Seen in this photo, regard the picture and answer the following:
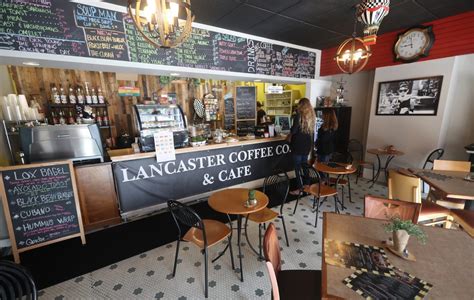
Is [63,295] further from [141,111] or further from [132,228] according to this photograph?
[141,111]

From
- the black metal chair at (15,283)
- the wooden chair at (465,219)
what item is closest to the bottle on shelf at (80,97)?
the black metal chair at (15,283)

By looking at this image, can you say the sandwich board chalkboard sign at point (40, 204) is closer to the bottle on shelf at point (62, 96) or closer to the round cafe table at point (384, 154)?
the bottle on shelf at point (62, 96)

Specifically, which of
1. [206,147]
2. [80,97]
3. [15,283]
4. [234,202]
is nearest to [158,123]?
[206,147]

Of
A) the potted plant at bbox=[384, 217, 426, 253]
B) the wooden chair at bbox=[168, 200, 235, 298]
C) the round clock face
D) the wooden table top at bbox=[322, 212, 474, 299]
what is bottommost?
the wooden chair at bbox=[168, 200, 235, 298]

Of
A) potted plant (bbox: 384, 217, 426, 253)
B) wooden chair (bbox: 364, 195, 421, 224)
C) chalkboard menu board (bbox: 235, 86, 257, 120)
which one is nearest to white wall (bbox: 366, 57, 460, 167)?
wooden chair (bbox: 364, 195, 421, 224)

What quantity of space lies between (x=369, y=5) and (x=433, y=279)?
2175 millimetres

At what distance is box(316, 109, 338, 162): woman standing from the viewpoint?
3846 millimetres

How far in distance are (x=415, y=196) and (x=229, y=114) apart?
550 centimetres

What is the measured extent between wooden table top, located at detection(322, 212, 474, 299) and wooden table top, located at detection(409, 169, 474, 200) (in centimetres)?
105

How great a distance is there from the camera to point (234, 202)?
7.29 ft

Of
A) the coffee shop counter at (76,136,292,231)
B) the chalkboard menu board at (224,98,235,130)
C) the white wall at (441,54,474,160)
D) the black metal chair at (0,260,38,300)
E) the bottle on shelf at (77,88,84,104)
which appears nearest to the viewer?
the black metal chair at (0,260,38,300)

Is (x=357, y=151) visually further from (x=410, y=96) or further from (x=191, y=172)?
(x=191, y=172)

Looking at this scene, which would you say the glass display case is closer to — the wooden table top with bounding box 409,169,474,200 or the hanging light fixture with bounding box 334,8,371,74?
the hanging light fixture with bounding box 334,8,371,74

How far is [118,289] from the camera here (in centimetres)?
201
